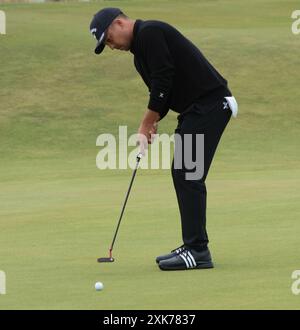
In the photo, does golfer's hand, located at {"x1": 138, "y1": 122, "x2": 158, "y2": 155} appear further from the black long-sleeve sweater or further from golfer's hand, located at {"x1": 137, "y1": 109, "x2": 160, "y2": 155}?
the black long-sleeve sweater

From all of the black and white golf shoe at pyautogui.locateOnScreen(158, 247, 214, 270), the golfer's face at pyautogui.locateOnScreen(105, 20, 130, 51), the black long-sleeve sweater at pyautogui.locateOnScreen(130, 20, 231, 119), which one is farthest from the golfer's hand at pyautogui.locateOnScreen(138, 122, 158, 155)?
the black and white golf shoe at pyautogui.locateOnScreen(158, 247, 214, 270)

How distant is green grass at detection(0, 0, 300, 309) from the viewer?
7.20 meters

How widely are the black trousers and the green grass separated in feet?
1.05

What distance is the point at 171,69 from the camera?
7.75 metres

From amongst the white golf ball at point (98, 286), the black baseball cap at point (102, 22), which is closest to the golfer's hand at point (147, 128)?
the black baseball cap at point (102, 22)

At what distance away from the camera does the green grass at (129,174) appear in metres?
7.20

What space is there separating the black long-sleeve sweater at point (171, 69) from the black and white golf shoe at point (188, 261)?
40.8 inches

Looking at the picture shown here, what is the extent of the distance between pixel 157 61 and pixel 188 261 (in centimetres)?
146

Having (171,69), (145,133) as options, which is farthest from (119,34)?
(145,133)

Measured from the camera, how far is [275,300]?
21.0 feet
